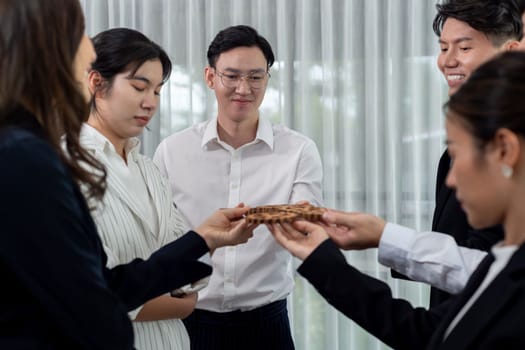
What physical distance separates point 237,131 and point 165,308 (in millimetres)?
889

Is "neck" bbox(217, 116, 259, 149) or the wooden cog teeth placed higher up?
"neck" bbox(217, 116, 259, 149)

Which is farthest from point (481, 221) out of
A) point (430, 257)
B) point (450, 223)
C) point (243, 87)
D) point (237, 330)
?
point (243, 87)

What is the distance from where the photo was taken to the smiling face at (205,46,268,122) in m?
2.50

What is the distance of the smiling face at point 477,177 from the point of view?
3.70 feet

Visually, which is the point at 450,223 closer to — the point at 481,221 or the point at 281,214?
the point at 281,214

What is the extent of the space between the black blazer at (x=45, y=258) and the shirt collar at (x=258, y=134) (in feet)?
4.44

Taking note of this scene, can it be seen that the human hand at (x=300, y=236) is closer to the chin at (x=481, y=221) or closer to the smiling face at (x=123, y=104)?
the chin at (x=481, y=221)

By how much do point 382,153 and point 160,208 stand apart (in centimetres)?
167

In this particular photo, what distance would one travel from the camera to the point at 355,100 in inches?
130

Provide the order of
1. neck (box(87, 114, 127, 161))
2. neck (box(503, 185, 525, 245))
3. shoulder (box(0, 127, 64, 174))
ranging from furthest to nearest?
1. neck (box(87, 114, 127, 161))
2. neck (box(503, 185, 525, 245))
3. shoulder (box(0, 127, 64, 174))

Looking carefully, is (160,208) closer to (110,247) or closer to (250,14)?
(110,247)

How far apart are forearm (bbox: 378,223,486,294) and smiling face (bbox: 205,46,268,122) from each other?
3.21 feet

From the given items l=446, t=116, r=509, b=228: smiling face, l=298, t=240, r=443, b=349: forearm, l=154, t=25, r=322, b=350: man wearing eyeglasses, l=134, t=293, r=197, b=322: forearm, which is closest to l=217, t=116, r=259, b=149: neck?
l=154, t=25, r=322, b=350: man wearing eyeglasses

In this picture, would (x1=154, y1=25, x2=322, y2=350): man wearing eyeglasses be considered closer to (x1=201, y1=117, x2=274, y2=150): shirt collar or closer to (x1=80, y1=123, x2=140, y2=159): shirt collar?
(x1=201, y1=117, x2=274, y2=150): shirt collar
